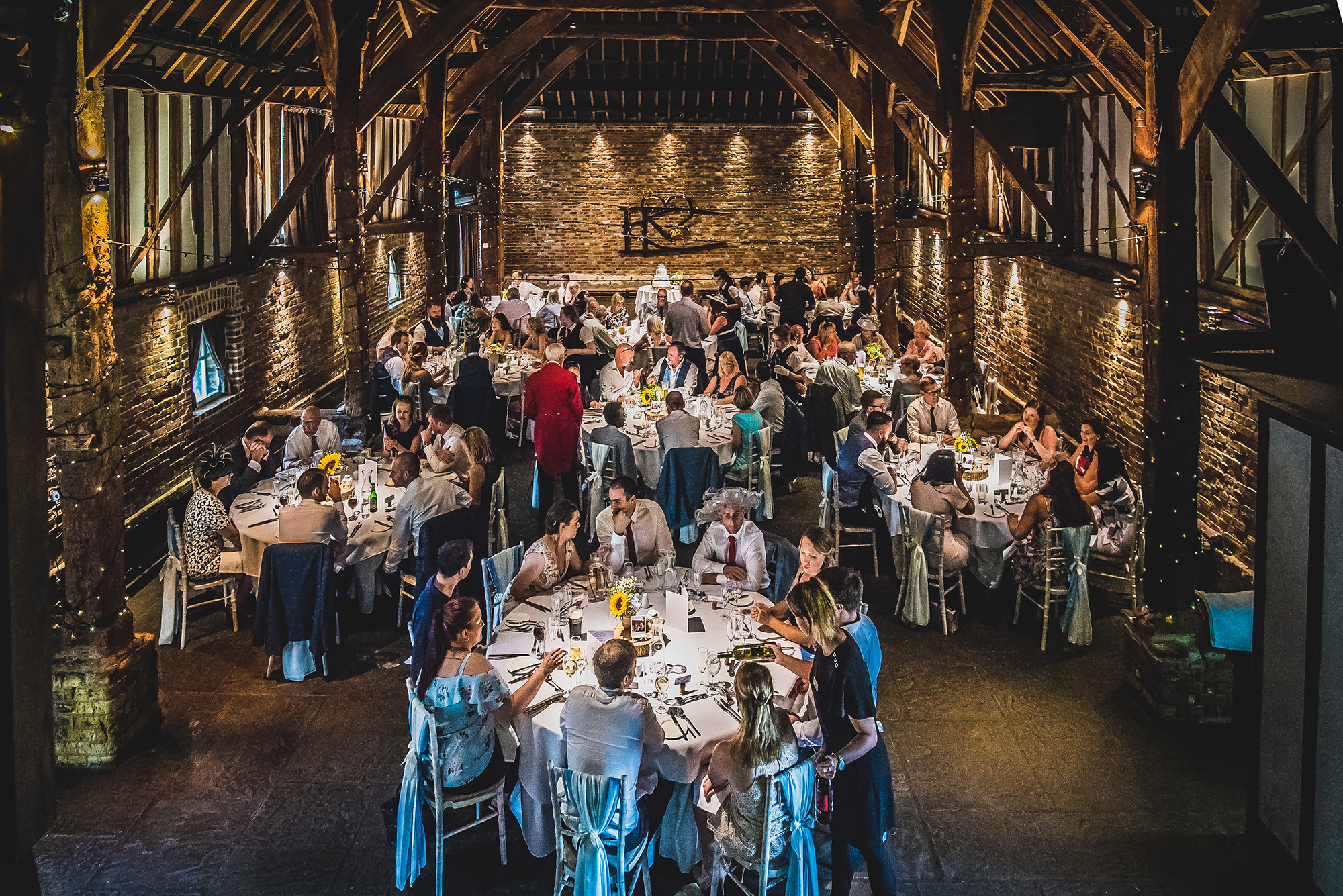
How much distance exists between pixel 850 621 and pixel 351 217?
7733mm

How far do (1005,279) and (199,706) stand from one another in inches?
425

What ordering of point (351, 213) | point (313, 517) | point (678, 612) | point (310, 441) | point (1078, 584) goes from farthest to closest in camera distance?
point (351, 213) < point (310, 441) < point (1078, 584) < point (313, 517) < point (678, 612)

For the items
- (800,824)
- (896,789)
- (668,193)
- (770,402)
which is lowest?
(896,789)

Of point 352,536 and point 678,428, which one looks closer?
point 352,536

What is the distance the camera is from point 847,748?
3691 mm

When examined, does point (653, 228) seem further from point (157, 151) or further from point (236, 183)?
A: point (157, 151)

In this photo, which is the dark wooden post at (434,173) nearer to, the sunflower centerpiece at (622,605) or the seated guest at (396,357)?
the seated guest at (396,357)

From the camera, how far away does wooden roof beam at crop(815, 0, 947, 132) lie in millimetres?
10070

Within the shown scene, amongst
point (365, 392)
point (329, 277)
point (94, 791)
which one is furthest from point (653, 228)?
point (94, 791)

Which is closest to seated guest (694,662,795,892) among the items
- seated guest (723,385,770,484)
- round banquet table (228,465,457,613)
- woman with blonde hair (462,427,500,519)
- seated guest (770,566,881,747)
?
seated guest (770,566,881,747)

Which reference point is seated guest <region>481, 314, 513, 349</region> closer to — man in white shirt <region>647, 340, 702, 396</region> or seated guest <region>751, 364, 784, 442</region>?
man in white shirt <region>647, 340, 702, 396</region>

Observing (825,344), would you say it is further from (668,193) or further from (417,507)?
(668,193)

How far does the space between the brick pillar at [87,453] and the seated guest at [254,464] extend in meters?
1.56

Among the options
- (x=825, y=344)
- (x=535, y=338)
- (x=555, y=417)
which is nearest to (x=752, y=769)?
(x=555, y=417)
